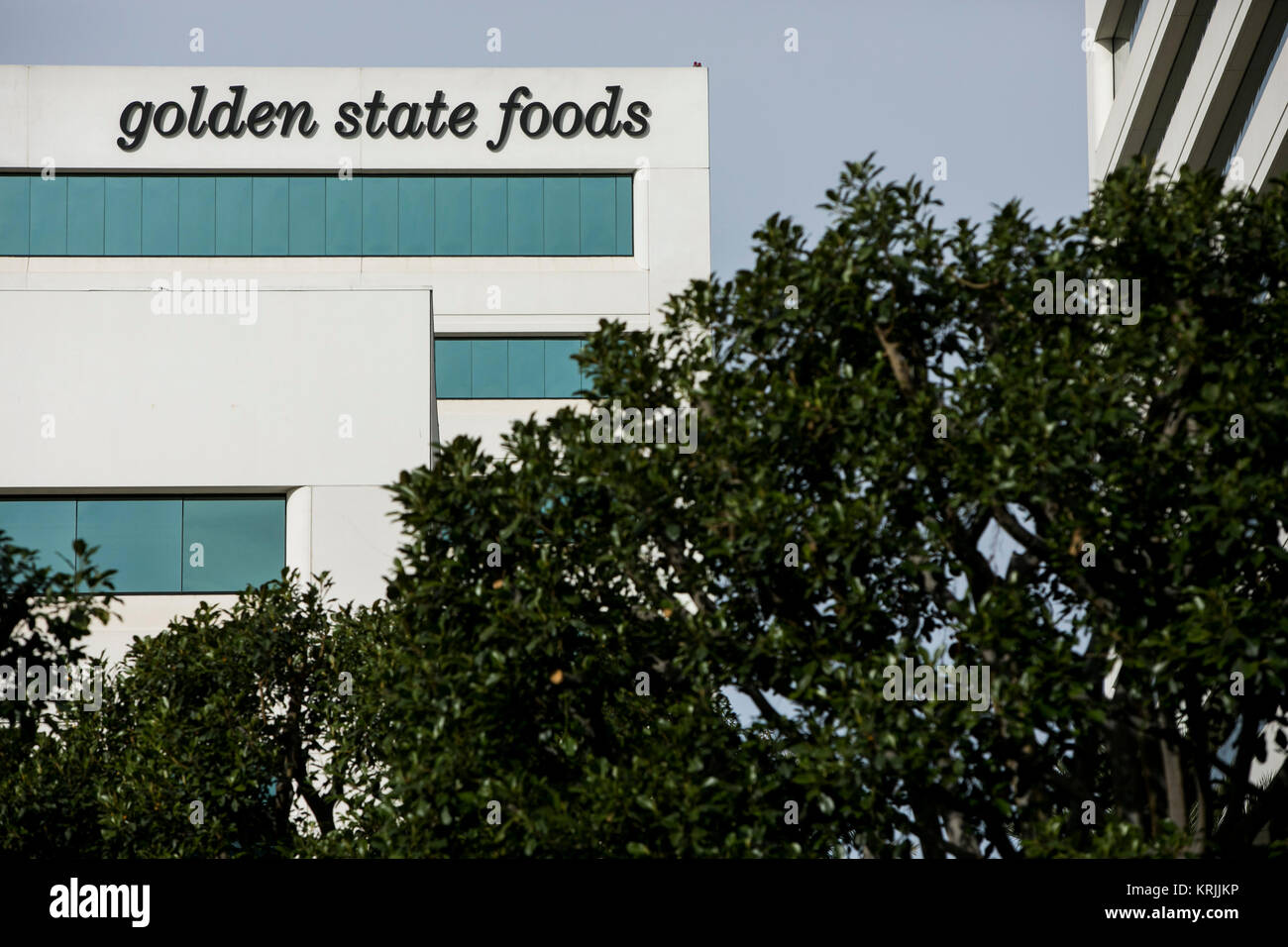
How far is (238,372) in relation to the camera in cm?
2455

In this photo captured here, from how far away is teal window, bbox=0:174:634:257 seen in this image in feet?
138

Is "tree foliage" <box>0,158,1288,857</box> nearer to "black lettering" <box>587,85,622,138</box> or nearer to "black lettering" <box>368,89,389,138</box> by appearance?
"black lettering" <box>587,85,622,138</box>

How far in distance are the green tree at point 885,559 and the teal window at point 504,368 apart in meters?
31.5

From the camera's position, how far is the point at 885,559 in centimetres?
970

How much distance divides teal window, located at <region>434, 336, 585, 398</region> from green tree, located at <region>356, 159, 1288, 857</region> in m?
31.5

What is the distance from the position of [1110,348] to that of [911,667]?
8.10 feet

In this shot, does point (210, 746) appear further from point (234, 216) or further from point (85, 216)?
point (85, 216)

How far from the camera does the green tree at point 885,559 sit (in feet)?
29.2

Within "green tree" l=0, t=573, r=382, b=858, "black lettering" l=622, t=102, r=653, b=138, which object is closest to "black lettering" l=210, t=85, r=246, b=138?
"black lettering" l=622, t=102, r=653, b=138

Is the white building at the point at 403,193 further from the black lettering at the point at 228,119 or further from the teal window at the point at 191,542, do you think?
the teal window at the point at 191,542

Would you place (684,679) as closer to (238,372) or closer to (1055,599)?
(1055,599)

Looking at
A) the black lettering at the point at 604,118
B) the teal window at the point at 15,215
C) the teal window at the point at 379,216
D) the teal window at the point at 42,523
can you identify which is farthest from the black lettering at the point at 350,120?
the teal window at the point at 42,523
